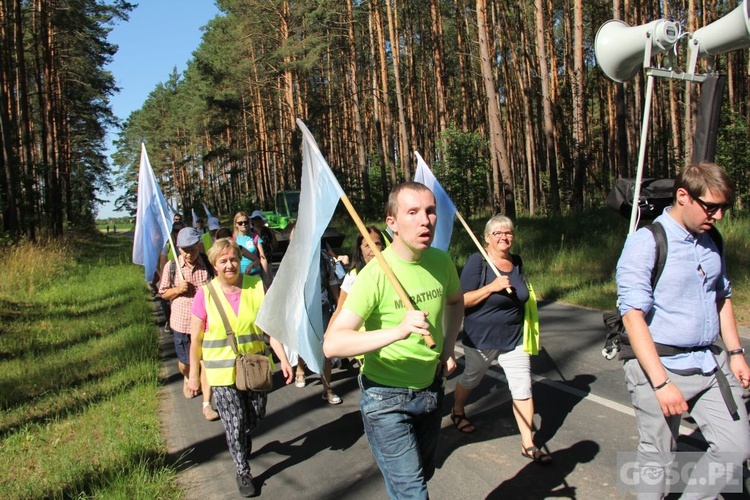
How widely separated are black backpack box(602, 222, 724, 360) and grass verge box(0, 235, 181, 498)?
9.76 feet

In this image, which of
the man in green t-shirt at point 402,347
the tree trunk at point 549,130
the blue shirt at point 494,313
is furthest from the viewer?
the tree trunk at point 549,130

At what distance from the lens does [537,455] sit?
14.3 feet

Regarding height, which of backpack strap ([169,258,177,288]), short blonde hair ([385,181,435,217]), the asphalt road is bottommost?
the asphalt road

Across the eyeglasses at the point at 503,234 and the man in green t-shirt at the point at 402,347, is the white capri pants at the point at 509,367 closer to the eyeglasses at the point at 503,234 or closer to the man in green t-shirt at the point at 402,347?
the eyeglasses at the point at 503,234

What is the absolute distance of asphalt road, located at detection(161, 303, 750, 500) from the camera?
4152 mm

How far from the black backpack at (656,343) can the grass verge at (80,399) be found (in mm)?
2973

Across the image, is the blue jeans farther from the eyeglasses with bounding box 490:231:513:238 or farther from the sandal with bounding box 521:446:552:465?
the eyeglasses with bounding box 490:231:513:238

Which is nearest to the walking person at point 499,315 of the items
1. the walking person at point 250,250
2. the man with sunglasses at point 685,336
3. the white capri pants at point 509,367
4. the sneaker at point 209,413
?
the white capri pants at point 509,367

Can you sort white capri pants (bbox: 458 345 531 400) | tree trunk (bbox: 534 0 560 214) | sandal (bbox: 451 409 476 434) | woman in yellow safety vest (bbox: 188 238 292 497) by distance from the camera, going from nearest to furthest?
woman in yellow safety vest (bbox: 188 238 292 497)
white capri pants (bbox: 458 345 531 400)
sandal (bbox: 451 409 476 434)
tree trunk (bbox: 534 0 560 214)

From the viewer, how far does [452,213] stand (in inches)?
227

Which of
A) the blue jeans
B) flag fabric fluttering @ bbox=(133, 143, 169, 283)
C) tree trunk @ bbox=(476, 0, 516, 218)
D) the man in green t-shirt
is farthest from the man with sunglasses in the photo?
tree trunk @ bbox=(476, 0, 516, 218)

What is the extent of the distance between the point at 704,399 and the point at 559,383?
3453 millimetres

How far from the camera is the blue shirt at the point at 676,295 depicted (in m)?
2.84

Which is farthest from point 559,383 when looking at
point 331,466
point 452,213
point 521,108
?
point 521,108
